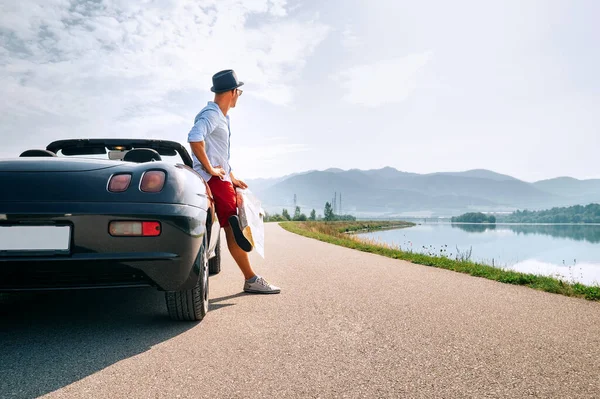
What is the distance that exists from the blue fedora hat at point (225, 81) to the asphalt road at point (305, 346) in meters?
2.15

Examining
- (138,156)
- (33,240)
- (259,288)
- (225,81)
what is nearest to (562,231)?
(259,288)

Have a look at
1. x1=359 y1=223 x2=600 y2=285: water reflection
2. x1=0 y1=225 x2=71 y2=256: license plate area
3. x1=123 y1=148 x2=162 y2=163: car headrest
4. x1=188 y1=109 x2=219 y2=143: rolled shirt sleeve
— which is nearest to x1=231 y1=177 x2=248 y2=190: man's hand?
x1=188 y1=109 x2=219 y2=143: rolled shirt sleeve

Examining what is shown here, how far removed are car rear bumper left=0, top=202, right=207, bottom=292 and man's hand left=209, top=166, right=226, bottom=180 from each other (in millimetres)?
1177

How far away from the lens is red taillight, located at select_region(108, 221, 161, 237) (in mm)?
2672

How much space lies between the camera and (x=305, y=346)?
109 inches

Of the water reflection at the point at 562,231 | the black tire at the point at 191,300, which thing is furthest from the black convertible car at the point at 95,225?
the water reflection at the point at 562,231

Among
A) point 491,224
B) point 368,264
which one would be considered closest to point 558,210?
point 491,224

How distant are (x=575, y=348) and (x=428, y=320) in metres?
1.03

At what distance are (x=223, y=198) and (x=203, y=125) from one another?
72 cm

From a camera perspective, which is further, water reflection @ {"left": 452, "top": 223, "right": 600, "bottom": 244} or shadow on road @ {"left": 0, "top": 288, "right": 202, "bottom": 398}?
water reflection @ {"left": 452, "top": 223, "right": 600, "bottom": 244}

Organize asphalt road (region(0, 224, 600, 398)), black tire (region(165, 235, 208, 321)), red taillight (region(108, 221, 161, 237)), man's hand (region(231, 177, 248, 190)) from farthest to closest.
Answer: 1. man's hand (region(231, 177, 248, 190))
2. black tire (region(165, 235, 208, 321))
3. red taillight (region(108, 221, 161, 237))
4. asphalt road (region(0, 224, 600, 398))

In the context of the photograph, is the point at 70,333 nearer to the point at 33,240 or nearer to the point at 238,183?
the point at 33,240

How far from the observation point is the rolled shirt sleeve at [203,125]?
3941 millimetres

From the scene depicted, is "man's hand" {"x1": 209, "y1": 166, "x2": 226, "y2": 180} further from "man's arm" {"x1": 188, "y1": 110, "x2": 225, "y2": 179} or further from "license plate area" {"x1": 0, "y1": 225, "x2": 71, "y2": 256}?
"license plate area" {"x1": 0, "y1": 225, "x2": 71, "y2": 256}
